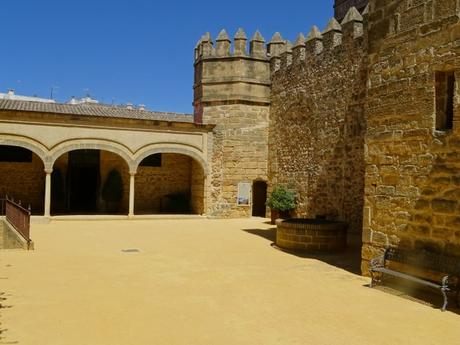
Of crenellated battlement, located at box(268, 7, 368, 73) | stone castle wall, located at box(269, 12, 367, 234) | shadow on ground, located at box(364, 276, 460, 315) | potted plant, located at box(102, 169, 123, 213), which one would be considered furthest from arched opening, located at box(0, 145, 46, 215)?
shadow on ground, located at box(364, 276, 460, 315)

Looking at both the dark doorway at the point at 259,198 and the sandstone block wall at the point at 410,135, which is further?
the dark doorway at the point at 259,198

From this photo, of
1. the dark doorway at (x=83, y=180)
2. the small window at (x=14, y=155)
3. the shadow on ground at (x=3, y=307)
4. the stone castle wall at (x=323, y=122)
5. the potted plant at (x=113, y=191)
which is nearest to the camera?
the shadow on ground at (x=3, y=307)

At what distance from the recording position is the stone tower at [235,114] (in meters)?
18.6

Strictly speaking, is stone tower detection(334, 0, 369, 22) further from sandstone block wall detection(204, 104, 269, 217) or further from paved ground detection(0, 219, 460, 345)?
paved ground detection(0, 219, 460, 345)

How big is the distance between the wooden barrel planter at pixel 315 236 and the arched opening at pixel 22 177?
39.2 ft

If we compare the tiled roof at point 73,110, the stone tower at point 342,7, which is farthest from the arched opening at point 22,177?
the stone tower at point 342,7

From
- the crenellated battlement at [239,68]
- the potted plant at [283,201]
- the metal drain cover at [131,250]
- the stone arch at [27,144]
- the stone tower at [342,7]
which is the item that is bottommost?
the metal drain cover at [131,250]

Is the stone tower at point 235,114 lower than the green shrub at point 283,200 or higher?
higher

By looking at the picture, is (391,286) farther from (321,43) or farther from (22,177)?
(22,177)

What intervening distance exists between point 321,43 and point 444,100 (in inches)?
379

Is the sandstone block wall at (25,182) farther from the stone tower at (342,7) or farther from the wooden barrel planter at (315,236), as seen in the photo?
the stone tower at (342,7)

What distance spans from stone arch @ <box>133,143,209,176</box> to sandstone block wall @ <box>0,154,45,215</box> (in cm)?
448

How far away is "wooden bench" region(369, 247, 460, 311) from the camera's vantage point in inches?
226

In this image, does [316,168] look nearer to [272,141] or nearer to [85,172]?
[272,141]
